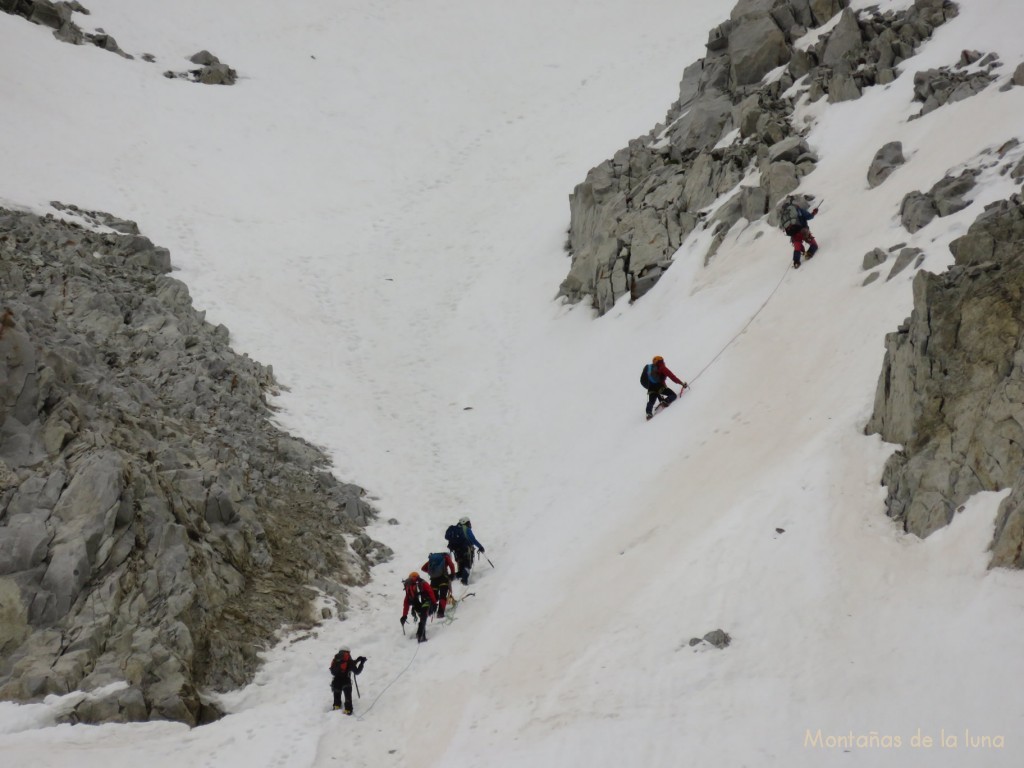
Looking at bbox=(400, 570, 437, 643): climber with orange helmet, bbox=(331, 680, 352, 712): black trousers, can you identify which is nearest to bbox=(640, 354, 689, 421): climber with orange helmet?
bbox=(400, 570, 437, 643): climber with orange helmet

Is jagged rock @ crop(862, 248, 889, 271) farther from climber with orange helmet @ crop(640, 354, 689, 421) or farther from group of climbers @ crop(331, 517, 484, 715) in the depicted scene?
group of climbers @ crop(331, 517, 484, 715)

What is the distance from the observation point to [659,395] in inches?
741

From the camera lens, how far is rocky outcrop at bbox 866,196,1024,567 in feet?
34.4

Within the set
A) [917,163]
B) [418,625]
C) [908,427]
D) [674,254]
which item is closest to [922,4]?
[917,163]

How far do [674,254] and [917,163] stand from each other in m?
7.35

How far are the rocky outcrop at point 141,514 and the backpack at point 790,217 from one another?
12.1 metres

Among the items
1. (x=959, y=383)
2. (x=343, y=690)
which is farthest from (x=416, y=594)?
(x=959, y=383)

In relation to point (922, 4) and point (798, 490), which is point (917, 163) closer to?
point (922, 4)

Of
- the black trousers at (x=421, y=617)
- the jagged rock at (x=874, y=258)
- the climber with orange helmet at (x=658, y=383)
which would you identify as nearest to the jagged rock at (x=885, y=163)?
the jagged rock at (x=874, y=258)

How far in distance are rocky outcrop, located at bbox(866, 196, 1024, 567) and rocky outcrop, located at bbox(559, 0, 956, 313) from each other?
1171cm

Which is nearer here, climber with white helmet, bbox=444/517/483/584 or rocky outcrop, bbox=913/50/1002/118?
climber with white helmet, bbox=444/517/483/584

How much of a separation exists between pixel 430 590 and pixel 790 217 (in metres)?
12.9

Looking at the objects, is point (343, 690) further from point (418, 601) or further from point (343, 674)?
point (418, 601)

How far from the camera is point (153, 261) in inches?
1043
